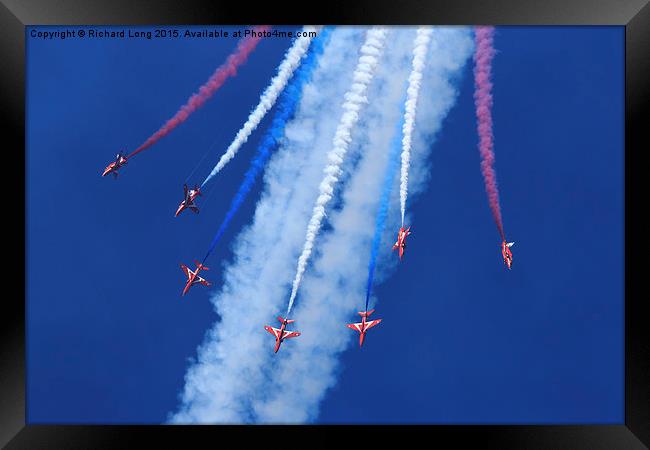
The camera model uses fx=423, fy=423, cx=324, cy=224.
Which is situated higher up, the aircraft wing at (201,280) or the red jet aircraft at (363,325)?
the aircraft wing at (201,280)

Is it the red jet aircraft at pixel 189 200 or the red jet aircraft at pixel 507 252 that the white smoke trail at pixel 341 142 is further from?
the red jet aircraft at pixel 507 252

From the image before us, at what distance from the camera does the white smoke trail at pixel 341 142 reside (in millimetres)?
13961

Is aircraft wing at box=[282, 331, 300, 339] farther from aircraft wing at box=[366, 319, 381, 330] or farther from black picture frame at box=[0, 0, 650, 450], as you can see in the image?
black picture frame at box=[0, 0, 650, 450]

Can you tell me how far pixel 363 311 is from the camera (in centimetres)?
1462

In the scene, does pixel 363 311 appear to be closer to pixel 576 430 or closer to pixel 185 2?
pixel 576 430

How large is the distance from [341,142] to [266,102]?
9.64 feet

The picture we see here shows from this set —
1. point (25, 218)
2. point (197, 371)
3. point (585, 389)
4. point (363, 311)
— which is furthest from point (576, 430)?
point (25, 218)

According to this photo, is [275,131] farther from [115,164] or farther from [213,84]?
[115,164]

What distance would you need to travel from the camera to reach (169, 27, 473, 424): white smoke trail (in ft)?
47.1

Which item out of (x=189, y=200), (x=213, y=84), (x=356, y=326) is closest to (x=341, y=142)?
(x=213, y=84)

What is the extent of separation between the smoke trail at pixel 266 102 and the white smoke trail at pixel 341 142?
2.07 metres

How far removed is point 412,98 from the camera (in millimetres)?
14305

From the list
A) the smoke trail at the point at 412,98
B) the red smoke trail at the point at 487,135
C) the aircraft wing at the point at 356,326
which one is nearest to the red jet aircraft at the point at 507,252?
the red smoke trail at the point at 487,135

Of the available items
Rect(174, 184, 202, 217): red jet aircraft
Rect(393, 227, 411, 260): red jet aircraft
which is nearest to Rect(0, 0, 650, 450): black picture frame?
Rect(174, 184, 202, 217): red jet aircraft
